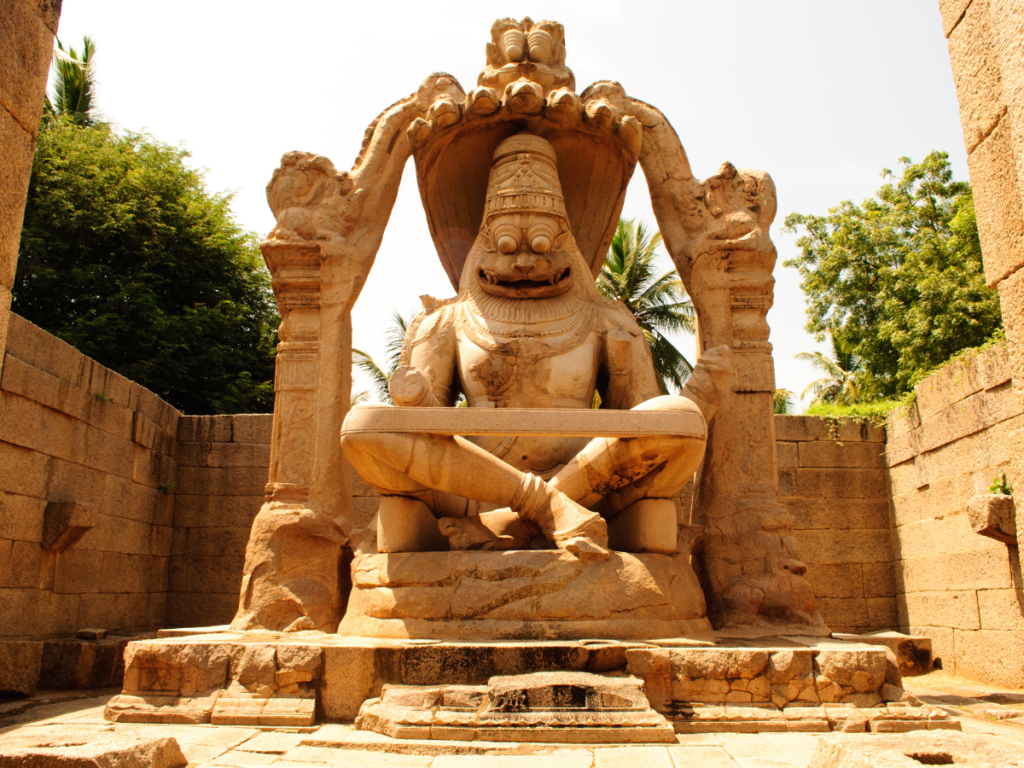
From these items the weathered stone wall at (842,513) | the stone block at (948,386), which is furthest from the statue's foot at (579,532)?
the weathered stone wall at (842,513)

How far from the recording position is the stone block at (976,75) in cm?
293

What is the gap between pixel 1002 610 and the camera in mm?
6293

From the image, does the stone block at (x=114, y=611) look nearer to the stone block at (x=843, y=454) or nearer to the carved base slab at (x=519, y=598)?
the carved base slab at (x=519, y=598)

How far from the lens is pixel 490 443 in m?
5.09

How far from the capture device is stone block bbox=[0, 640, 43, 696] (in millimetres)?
5066

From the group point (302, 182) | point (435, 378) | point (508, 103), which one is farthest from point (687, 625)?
point (302, 182)

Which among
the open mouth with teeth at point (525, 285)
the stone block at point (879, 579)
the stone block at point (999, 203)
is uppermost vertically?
the open mouth with teeth at point (525, 285)

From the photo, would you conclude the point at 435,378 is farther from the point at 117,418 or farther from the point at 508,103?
the point at 117,418

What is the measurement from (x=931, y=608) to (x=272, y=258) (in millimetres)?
6198

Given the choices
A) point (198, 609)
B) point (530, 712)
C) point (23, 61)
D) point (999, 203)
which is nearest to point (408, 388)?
point (530, 712)

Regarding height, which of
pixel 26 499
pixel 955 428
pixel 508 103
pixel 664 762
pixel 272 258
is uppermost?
pixel 508 103

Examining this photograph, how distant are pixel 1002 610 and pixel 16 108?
6.89 meters

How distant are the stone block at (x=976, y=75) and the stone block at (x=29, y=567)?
6296mm

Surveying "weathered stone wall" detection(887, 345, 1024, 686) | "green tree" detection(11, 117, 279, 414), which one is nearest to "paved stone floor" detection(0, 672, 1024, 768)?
"weathered stone wall" detection(887, 345, 1024, 686)
